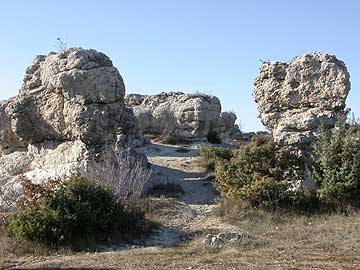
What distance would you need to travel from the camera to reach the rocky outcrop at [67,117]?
1608cm

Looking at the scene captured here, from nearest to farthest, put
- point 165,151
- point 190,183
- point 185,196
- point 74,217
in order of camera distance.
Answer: point 74,217
point 185,196
point 190,183
point 165,151

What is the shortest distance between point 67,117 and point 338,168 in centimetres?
821

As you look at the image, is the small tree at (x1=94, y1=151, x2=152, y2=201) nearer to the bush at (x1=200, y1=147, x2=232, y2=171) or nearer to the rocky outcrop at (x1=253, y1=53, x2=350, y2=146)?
the bush at (x1=200, y1=147, x2=232, y2=171)

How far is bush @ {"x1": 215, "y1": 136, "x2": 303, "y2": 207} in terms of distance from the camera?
1323 cm

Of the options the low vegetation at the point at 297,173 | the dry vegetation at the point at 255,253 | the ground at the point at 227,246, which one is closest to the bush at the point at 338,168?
the low vegetation at the point at 297,173

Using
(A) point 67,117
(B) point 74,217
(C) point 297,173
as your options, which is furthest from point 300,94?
(B) point 74,217

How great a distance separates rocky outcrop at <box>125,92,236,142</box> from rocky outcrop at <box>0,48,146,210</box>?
1299 centimetres

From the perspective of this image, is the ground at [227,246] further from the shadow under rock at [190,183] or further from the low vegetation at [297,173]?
the shadow under rock at [190,183]

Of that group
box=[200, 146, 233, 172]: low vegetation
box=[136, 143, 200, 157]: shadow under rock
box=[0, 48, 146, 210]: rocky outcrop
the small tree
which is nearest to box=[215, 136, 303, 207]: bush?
the small tree

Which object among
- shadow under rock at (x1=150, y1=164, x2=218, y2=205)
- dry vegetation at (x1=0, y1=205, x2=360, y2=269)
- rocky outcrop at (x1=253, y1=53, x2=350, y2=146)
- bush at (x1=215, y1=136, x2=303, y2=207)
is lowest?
dry vegetation at (x1=0, y1=205, x2=360, y2=269)

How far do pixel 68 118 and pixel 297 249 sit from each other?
9012 millimetres

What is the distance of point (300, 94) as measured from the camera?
1583cm

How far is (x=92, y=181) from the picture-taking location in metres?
12.3

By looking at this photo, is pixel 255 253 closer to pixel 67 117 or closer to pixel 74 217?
pixel 74 217
